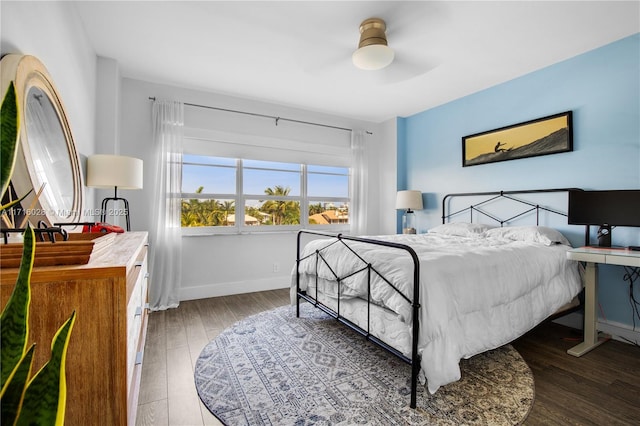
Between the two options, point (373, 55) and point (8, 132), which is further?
point (373, 55)

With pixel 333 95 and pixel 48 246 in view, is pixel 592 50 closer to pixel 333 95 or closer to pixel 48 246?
pixel 333 95

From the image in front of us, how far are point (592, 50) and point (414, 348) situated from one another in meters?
3.22

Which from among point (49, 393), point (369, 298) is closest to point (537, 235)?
point (369, 298)

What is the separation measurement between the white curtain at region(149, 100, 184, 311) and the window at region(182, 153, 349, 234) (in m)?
0.27

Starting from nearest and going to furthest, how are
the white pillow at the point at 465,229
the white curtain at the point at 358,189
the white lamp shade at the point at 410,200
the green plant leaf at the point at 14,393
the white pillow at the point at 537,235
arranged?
1. the green plant leaf at the point at 14,393
2. the white pillow at the point at 537,235
3. the white pillow at the point at 465,229
4. the white lamp shade at the point at 410,200
5. the white curtain at the point at 358,189

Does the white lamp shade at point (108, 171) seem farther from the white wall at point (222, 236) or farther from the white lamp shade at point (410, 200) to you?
the white lamp shade at point (410, 200)

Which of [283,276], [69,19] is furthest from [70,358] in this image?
[283,276]

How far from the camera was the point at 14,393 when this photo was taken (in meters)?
0.60

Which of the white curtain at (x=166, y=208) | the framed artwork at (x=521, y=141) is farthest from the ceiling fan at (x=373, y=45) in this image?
the white curtain at (x=166, y=208)

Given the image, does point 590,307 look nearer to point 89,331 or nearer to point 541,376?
point 541,376

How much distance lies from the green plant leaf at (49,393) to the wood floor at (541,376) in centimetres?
122

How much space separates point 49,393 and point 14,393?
0.07 m

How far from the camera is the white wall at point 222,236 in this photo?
3.50 m

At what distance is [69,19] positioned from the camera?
2143 mm
